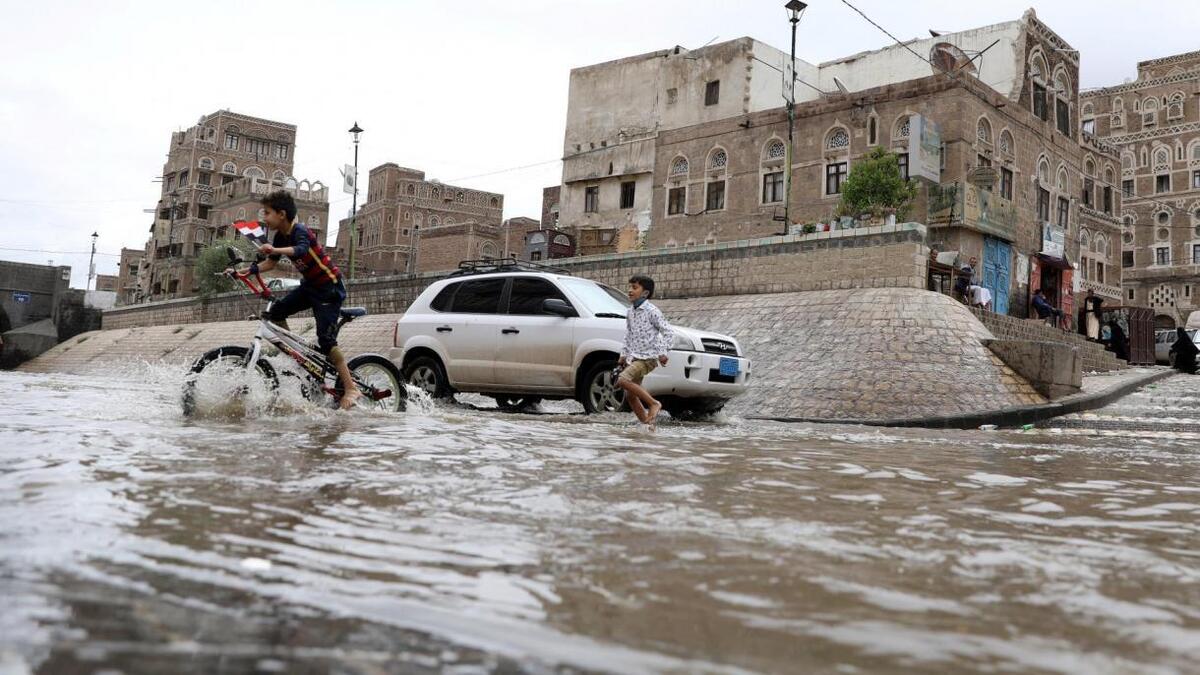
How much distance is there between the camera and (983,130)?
27.8m

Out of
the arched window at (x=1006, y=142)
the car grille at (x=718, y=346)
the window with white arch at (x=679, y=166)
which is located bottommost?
the car grille at (x=718, y=346)

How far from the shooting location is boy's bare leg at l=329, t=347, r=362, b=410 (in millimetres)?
7238

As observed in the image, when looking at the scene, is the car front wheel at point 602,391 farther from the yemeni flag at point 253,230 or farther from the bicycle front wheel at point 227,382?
the yemeni flag at point 253,230

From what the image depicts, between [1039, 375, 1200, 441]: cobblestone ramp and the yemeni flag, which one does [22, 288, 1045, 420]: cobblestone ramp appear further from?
the yemeni flag

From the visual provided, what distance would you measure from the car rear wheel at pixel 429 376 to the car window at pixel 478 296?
2.45 feet

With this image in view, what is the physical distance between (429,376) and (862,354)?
22.4ft

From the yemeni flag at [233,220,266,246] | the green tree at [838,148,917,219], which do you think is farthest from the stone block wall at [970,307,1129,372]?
the yemeni flag at [233,220,266,246]

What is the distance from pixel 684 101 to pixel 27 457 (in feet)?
120

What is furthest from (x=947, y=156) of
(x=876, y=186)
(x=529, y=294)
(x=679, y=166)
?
(x=529, y=294)

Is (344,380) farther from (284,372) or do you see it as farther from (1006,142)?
(1006,142)

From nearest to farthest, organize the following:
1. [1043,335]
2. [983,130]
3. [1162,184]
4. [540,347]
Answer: [540,347] → [1043,335] → [983,130] → [1162,184]

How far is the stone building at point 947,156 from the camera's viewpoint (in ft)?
88.3

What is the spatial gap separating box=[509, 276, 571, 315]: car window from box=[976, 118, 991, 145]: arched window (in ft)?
73.6

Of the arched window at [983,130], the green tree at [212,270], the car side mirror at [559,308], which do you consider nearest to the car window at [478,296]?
the car side mirror at [559,308]
